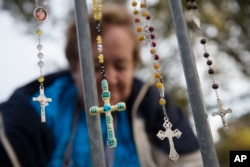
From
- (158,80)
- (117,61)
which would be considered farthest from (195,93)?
(117,61)

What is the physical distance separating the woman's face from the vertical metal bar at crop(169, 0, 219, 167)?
1.19 ft

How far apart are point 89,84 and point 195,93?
0.16m

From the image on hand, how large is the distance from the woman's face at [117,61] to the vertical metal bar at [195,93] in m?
0.36

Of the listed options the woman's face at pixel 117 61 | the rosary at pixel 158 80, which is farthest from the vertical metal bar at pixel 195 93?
the woman's face at pixel 117 61

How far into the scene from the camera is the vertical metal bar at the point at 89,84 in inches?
18.9

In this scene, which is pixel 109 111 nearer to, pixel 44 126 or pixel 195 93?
pixel 195 93

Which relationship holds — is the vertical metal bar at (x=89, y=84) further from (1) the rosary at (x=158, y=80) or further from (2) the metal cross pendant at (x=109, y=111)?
(1) the rosary at (x=158, y=80)

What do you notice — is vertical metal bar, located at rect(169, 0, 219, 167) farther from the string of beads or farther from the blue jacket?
the blue jacket

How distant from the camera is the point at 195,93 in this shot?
0.53 m

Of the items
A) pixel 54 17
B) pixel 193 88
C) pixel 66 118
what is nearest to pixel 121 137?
pixel 66 118

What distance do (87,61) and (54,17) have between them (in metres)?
1.57

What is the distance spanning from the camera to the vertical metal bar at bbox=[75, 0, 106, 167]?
0.48 metres

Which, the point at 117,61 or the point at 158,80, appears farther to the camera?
the point at 117,61

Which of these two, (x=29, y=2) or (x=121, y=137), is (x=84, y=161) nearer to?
(x=121, y=137)
